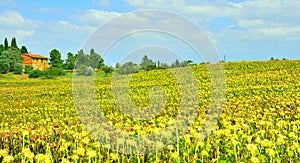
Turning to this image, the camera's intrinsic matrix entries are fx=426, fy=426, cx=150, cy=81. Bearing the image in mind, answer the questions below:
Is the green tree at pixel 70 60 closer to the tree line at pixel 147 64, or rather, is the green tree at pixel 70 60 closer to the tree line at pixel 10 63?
the tree line at pixel 10 63

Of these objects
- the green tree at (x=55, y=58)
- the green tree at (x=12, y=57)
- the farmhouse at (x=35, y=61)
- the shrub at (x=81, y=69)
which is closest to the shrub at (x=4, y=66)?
the green tree at (x=12, y=57)

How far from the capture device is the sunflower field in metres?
5.11

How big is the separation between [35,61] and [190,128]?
7132cm

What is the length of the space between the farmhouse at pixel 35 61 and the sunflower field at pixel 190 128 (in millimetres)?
47278

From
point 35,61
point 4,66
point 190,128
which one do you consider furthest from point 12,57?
point 190,128

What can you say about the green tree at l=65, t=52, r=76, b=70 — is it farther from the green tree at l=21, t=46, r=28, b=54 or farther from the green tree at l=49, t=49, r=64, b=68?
the green tree at l=21, t=46, r=28, b=54

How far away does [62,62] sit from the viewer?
2881 inches

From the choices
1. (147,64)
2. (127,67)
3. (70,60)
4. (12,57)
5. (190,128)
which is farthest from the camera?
(70,60)

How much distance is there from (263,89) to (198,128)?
13.5 m

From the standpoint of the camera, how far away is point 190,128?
6.71 meters

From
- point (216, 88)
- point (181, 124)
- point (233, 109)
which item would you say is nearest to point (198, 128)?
point (181, 124)

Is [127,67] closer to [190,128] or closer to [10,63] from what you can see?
[190,128]

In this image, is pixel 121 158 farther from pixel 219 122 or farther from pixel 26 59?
pixel 26 59

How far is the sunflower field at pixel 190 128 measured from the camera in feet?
16.8
